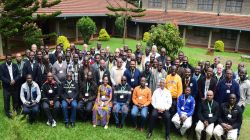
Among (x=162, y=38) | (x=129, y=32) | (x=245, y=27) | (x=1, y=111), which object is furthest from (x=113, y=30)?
(x=1, y=111)

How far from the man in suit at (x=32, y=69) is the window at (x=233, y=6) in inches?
903

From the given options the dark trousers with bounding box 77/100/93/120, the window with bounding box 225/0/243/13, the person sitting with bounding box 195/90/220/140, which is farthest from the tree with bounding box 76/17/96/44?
the person sitting with bounding box 195/90/220/140

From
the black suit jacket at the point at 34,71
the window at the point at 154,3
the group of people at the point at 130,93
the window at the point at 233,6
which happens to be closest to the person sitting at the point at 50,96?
the group of people at the point at 130,93

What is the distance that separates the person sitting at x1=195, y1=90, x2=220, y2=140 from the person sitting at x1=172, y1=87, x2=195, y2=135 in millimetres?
271

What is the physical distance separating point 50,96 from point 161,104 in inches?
126

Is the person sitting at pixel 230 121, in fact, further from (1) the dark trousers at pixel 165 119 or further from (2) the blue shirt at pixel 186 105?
(1) the dark trousers at pixel 165 119

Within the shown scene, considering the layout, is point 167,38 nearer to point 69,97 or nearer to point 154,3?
point 69,97

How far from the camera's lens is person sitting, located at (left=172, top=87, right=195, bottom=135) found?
7.33 meters

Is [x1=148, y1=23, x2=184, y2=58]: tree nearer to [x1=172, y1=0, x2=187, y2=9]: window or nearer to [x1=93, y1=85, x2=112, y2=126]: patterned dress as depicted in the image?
[x1=93, y1=85, x2=112, y2=126]: patterned dress

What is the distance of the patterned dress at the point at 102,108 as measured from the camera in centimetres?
778

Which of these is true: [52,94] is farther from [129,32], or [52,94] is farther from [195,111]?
[129,32]

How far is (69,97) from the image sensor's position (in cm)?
788

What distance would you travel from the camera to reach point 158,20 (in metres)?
26.5

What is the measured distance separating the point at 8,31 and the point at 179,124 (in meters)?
8.12
